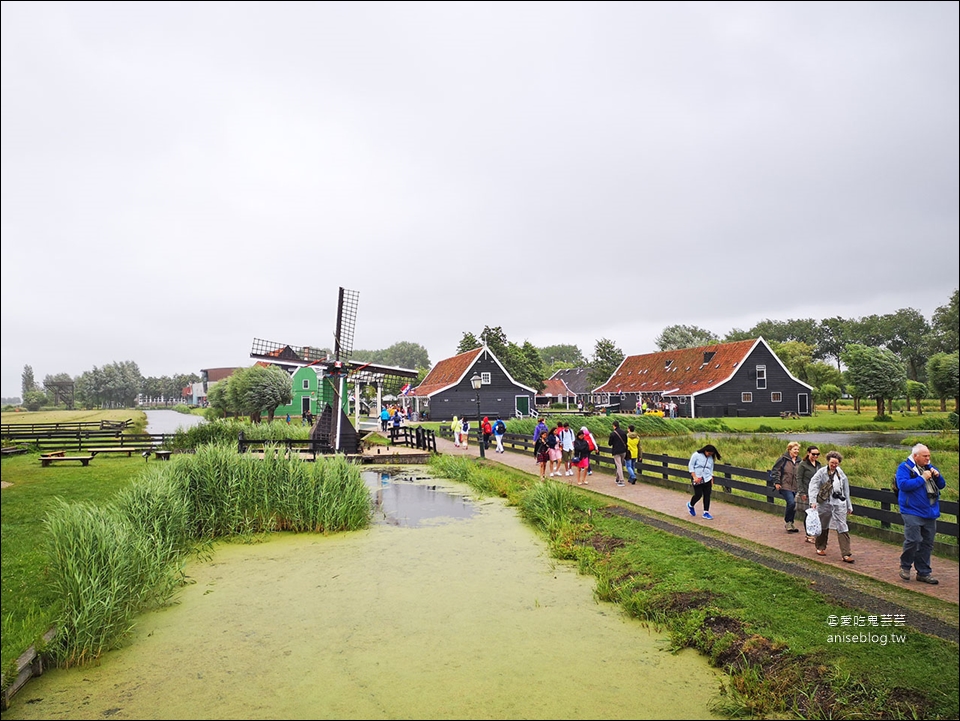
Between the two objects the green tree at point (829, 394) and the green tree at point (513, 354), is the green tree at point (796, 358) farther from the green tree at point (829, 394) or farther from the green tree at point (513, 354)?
the green tree at point (513, 354)

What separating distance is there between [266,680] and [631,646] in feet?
11.7

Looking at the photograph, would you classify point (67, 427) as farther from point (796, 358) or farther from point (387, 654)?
point (796, 358)

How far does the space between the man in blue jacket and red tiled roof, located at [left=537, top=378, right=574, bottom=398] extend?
5934cm

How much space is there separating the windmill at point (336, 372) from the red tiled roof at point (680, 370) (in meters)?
21.6

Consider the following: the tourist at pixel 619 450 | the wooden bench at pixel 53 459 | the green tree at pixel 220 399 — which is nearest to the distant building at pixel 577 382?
the green tree at pixel 220 399

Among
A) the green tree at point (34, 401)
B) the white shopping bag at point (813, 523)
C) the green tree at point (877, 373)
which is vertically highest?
the green tree at point (877, 373)

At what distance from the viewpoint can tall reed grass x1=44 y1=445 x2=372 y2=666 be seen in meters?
6.13

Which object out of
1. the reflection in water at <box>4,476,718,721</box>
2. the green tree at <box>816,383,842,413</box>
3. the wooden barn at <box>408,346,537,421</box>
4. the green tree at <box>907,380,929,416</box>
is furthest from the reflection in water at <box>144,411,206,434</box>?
the green tree at <box>816,383,842,413</box>

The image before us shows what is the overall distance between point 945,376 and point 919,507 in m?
19.2

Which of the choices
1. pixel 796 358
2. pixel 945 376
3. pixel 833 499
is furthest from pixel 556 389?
pixel 833 499

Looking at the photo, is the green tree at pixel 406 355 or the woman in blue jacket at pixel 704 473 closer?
the woman in blue jacket at pixel 704 473

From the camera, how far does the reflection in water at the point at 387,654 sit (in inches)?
187

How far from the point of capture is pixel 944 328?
34.9 metres

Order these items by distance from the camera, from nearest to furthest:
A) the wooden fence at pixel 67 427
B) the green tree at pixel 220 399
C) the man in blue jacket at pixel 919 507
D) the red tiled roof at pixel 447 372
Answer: the man in blue jacket at pixel 919 507 < the wooden fence at pixel 67 427 < the red tiled roof at pixel 447 372 < the green tree at pixel 220 399
